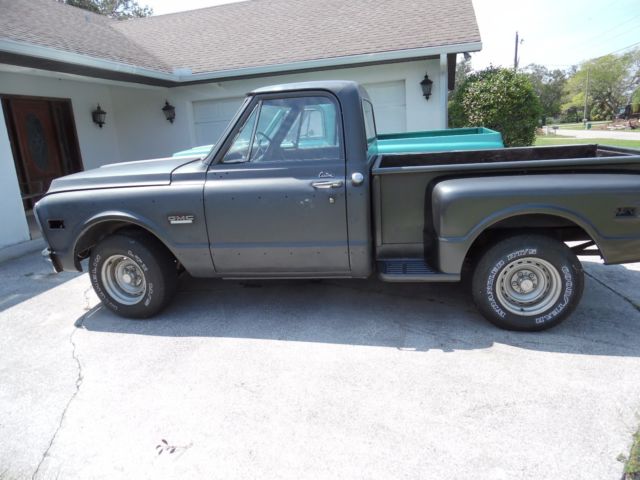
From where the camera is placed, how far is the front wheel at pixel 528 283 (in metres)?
3.59

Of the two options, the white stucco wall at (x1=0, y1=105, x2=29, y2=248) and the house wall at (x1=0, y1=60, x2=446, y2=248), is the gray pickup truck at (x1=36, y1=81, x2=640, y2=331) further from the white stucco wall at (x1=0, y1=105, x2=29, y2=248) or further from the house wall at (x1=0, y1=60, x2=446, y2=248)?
the house wall at (x1=0, y1=60, x2=446, y2=248)

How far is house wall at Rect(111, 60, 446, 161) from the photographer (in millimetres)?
10141

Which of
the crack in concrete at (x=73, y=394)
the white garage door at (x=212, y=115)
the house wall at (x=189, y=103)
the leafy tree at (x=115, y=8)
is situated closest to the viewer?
the crack in concrete at (x=73, y=394)

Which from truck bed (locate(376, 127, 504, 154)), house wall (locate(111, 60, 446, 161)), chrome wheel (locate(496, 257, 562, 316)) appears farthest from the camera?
house wall (locate(111, 60, 446, 161))

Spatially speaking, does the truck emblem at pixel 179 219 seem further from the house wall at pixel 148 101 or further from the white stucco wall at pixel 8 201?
the house wall at pixel 148 101

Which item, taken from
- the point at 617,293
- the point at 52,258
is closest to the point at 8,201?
the point at 52,258

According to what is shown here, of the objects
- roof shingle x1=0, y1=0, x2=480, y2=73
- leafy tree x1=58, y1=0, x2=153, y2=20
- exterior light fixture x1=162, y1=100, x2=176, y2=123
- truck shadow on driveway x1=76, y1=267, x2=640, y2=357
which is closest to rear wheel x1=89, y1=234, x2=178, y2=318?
truck shadow on driveway x1=76, y1=267, x2=640, y2=357

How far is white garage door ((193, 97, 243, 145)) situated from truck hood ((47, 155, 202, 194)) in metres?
7.05

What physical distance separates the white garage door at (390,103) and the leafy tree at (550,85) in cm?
7541

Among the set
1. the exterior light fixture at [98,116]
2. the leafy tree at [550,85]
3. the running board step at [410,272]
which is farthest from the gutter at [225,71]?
the leafy tree at [550,85]

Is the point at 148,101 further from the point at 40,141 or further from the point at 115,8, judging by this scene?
the point at 115,8

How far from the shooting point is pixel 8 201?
7.23m

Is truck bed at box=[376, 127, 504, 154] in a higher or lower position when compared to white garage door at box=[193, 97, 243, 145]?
lower

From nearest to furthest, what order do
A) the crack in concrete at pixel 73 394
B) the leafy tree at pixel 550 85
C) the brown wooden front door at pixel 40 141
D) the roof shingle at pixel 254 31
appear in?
the crack in concrete at pixel 73 394 → the roof shingle at pixel 254 31 → the brown wooden front door at pixel 40 141 → the leafy tree at pixel 550 85
